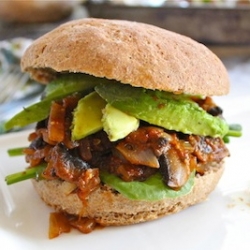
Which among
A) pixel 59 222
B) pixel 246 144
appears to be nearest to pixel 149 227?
pixel 59 222

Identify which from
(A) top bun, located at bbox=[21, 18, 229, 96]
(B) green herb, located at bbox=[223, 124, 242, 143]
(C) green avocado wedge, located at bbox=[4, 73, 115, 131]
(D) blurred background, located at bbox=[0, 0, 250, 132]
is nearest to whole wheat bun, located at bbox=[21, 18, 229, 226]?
(A) top bun, located at bbox=[21, 18, 229, 96]

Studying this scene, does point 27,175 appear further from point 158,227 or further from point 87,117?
point 158,227

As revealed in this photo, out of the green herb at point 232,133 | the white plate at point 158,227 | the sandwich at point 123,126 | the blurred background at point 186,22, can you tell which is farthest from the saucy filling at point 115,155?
the blurred background at point 186,22

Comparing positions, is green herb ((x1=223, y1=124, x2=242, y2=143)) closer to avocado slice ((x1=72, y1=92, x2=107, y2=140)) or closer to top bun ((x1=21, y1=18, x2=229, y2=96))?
top bun ((x1=21, y1=18, x2=229, y2=96))

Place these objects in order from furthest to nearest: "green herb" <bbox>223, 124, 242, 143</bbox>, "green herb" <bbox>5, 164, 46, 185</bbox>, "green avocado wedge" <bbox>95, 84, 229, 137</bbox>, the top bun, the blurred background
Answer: the blurred background < "green herb" <bbox>223, 124, 242, 143</bbox> < "green herb" <bbox>5, 164, 46, 185</bbox> < "green avocado wedge" <bbox>95, 84, 229, 137</bbox> < the top bun

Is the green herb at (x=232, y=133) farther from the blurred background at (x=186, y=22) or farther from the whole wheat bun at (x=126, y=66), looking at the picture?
the blurred background at (x=186, y=22)

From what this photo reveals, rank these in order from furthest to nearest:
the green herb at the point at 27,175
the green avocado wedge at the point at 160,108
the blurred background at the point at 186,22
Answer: the blurred background at the point at 186,22
the green herb at the point at 27,175
the green avocado wedge at the point at 160,108

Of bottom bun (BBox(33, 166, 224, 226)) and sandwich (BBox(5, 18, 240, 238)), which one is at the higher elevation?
sandwich (BBox(5, 18, 240, 238))

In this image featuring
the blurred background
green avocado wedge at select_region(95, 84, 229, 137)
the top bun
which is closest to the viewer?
the top bun
